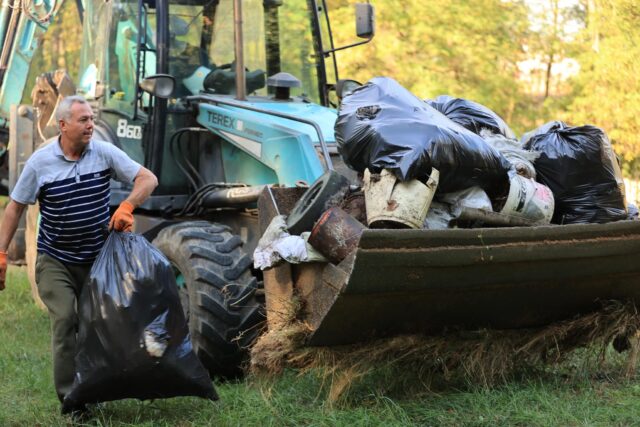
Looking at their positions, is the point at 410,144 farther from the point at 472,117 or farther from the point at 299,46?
the point at 299,46

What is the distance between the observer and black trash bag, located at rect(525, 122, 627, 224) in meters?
5.25

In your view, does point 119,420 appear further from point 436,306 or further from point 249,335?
point 436,306

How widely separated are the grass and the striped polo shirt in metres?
0.87

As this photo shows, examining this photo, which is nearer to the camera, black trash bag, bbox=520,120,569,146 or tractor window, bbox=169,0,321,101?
black trash bag, bbox=520,120,569,146

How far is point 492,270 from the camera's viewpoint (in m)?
4.64

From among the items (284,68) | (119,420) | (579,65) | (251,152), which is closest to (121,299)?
(119,420)

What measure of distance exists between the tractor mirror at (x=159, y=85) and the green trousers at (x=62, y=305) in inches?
66.5

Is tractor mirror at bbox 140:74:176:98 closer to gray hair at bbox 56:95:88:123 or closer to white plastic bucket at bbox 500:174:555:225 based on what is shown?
gray hair at bbox 56:95:88:123

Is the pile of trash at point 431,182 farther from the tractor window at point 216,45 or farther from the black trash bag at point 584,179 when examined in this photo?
the tractor window at point 216,45

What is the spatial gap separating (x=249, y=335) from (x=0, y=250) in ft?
5.16

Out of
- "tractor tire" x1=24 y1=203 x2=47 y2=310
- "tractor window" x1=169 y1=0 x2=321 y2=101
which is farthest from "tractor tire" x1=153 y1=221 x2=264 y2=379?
"tractor tire" x1=24 y1=203 x2=47 y2=310

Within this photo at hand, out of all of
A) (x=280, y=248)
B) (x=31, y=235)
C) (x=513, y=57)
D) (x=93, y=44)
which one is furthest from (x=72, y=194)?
(x=513, y=57)

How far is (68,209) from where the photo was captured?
16.3 feet

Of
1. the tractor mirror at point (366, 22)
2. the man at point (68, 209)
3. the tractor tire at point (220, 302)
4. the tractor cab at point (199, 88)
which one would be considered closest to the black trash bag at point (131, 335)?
the man at point (68, 209)
